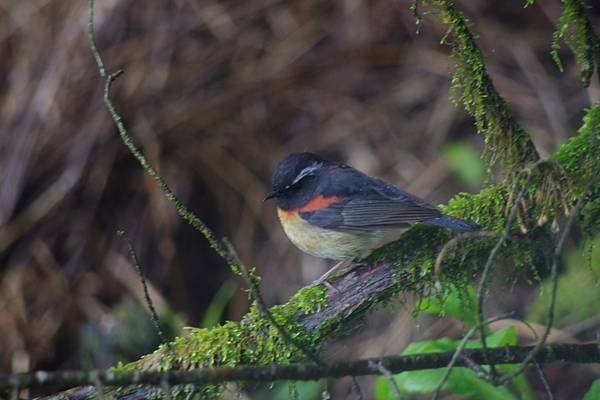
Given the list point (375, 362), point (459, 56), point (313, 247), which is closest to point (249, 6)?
point (313, 247)

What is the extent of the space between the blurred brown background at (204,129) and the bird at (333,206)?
2.13 m

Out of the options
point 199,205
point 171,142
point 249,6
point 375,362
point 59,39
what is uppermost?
point 59,39

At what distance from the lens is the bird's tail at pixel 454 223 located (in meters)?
3.74

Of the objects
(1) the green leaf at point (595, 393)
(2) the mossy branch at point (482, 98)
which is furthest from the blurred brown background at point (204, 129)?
(1) the green leaf at point (595, 393)

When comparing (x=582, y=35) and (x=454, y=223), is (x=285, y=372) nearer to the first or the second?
(x=454, y=223)

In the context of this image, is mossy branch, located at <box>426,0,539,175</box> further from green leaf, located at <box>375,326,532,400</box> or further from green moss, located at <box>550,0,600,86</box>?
green leaf, located at <box>375,326,532,400</box>

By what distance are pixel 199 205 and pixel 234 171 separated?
19.3 inches

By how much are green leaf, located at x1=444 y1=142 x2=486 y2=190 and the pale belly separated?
2499 millimetres

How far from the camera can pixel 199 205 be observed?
24.3 feet

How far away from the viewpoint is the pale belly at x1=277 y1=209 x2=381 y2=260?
4.42m

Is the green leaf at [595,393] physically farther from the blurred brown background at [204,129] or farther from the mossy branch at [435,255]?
the blurred brown background at [204,129]

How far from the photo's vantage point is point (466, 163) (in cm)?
680

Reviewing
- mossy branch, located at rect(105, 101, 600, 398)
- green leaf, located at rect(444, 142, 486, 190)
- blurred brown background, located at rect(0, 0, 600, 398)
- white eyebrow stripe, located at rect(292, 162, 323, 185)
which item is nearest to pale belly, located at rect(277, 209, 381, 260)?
white eyebrow stripe, located at rect(292, 162, 323, 185)

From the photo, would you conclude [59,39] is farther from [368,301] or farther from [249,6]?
[368,301]
